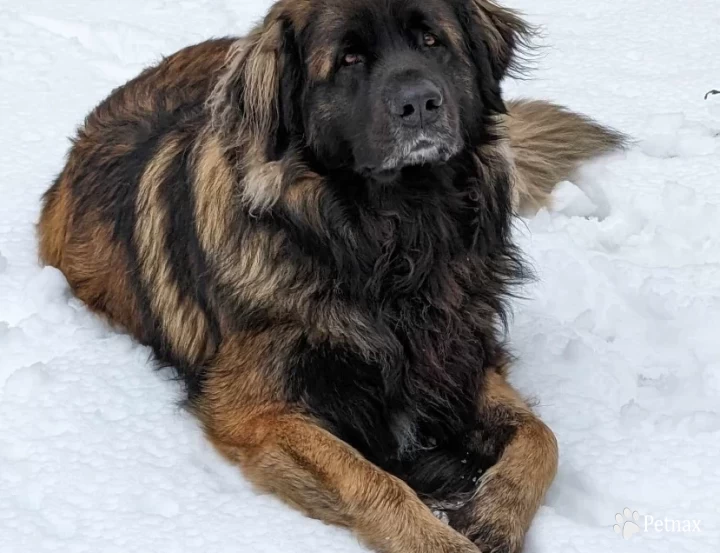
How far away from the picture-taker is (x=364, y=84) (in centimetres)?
325

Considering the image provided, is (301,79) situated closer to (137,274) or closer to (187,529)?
(137,274)

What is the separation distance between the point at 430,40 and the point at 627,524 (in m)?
1.59

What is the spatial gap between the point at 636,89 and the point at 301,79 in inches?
124

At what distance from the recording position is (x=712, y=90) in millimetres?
5766

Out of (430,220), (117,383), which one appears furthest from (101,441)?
(430,220)

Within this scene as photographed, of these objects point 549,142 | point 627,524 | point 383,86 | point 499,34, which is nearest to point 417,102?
point 383,86

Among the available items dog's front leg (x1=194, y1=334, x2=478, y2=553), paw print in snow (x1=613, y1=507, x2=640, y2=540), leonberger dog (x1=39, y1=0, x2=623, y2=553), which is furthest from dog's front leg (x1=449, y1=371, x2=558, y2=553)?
paw print in snow (x1=613, y1=507, x2=640, y2=540)

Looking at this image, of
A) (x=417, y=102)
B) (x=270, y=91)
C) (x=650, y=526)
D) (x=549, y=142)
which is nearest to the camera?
(x=650, y=526)

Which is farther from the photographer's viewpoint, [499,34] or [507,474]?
[499,34]

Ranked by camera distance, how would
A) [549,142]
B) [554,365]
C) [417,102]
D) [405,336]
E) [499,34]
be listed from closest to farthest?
[417,102] → [405,336] → [499,34] → [554,365] → [549,142]

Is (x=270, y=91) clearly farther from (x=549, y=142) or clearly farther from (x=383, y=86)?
(x=549, y=142)

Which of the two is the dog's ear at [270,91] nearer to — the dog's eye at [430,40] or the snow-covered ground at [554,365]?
the dog's eye at [430,40]

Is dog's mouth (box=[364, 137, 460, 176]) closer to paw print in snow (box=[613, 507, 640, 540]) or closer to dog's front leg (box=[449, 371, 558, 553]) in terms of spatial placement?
dog's front leg (box=[449, 371, 558, 553])

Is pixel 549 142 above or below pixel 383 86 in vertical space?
below
